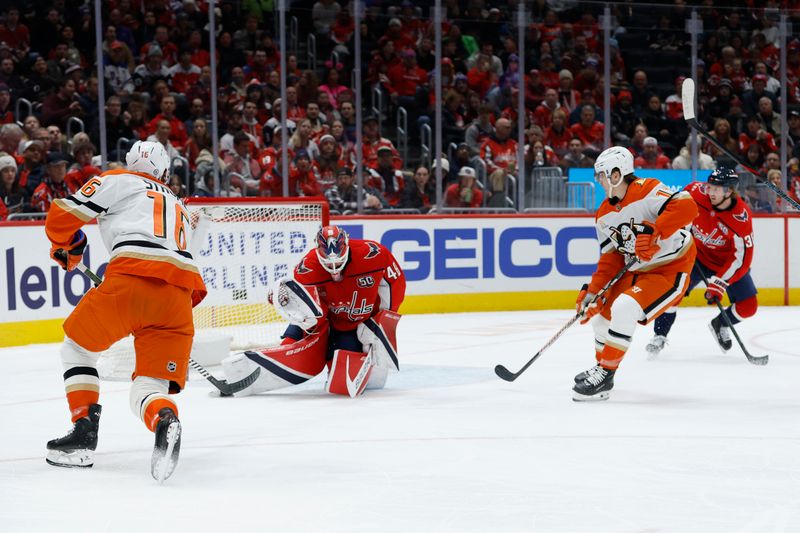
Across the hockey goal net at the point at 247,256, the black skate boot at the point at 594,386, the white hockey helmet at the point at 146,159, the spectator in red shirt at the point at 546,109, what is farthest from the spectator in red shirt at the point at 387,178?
the white hockey helmet at the point at 146,159

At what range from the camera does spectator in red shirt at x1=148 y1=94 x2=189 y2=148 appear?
859 centimetres

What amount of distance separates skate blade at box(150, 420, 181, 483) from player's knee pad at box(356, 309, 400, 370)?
6.57ft

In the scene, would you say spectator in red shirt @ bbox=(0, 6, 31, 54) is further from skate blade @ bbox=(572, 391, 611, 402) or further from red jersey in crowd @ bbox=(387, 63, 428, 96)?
skate blade @ bbox=(572, 391, 611, 402)

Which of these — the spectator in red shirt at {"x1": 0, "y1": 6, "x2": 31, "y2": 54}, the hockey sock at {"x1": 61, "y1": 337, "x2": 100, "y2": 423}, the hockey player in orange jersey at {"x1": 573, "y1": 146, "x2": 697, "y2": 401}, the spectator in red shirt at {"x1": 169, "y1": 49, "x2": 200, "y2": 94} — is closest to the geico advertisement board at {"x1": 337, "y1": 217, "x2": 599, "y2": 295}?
the spectator in red shirt at {"x1": 169, "y1": 49, "x2": 200, "y2": 94}

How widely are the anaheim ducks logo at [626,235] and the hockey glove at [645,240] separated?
0.02 meters

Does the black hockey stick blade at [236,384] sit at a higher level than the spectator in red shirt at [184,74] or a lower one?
lower

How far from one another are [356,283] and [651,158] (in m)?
5.54

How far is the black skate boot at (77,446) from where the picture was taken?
365 centimetres

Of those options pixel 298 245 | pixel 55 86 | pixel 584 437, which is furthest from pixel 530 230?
pixel 584 437

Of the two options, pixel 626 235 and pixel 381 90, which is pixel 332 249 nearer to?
pixel 626 235

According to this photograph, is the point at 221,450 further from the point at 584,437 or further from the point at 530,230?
the point at 530,230

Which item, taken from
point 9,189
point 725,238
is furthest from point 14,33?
point 725,238

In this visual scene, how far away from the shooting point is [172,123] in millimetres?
8688

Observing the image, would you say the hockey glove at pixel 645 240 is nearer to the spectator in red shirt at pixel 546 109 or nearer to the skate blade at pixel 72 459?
the skate blade at pixel 72 459
